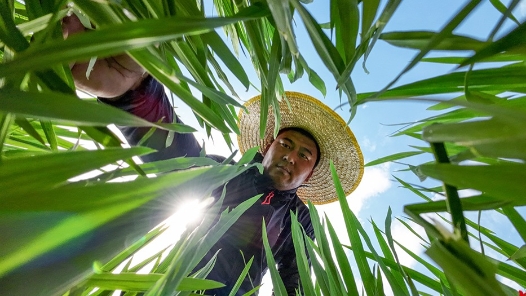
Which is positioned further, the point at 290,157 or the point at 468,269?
the point at 290,157

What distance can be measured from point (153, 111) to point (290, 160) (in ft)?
2.69

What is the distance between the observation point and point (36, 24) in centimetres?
27

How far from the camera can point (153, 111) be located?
2.61 feet

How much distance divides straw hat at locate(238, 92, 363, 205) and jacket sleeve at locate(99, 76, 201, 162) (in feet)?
1.45

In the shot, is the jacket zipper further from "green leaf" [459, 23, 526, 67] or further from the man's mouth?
"green leaf" [459, 23, 526, 67]

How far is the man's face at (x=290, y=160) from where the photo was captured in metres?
1.52

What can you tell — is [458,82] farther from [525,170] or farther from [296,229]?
[296,229]

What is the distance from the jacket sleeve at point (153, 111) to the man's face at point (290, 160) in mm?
539

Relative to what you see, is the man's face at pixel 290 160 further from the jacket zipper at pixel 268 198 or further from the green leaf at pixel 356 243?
the green leaf at pixel 356 243

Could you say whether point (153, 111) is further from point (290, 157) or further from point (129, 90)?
point (290, 157)

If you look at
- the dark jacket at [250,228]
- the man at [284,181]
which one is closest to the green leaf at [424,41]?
the dark jacket at [250,228]

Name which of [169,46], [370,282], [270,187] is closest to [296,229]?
[370,282]

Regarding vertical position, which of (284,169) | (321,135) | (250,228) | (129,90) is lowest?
(129,90)

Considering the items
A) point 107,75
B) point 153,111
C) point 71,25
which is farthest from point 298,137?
point 71,25
